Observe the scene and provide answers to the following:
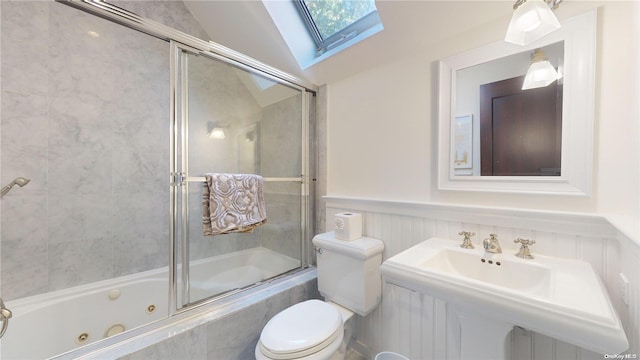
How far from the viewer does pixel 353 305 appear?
1343mm

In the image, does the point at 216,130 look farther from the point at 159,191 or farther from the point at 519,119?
the point at 519,119

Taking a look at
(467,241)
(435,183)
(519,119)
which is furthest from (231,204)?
(519,119)

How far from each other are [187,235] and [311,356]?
96 centimetres

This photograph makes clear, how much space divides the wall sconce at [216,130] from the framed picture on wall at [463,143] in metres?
1.48

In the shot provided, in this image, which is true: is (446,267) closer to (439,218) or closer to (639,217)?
(439,218)

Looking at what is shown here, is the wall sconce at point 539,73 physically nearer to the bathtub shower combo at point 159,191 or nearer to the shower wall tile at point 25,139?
the bathtub shower combo at point 159,191

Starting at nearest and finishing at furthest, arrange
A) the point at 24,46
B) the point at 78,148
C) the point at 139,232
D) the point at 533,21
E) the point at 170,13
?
the point at 533,21, the point at 24,46, the point at 78,148, the point at 139,232, the point at 170,13

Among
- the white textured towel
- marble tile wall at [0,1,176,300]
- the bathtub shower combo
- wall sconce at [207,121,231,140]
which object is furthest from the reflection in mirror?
marble tile wall at [0,1,176,300]

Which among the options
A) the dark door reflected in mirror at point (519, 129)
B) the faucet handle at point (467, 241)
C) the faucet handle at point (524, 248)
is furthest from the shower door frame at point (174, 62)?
the faucet handle at point (524, 248)

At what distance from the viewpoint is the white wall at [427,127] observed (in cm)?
83

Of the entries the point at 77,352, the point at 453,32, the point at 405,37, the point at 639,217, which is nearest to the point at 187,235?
the point at 77,352

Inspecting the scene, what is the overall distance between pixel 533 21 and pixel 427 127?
1.90 ft

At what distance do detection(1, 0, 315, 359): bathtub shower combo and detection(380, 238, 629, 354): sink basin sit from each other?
1129 millimetres

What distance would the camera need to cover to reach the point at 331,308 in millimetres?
1254
